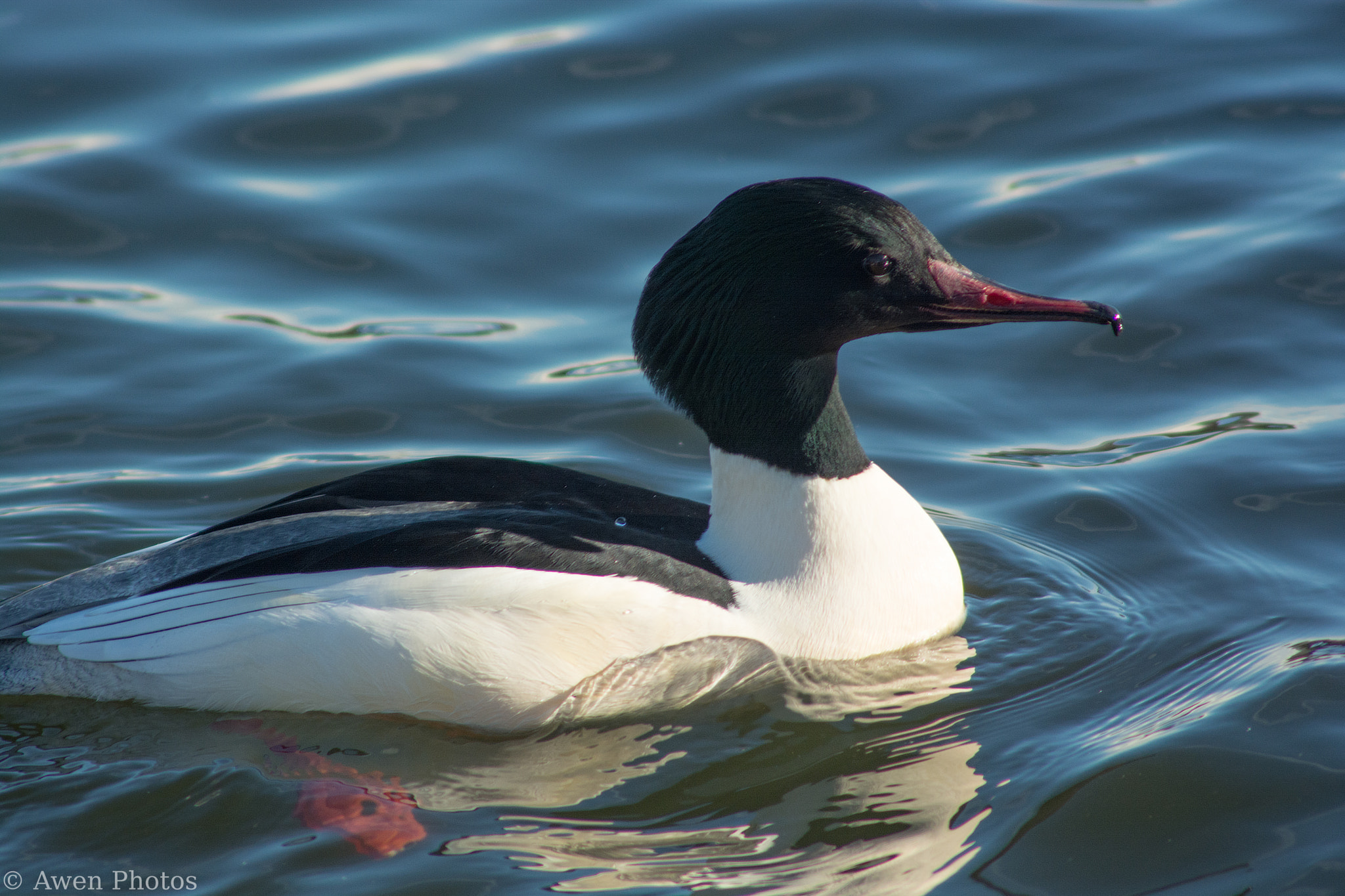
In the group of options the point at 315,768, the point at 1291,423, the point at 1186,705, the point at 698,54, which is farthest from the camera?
the point at 698,54

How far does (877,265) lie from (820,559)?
1.00 meters

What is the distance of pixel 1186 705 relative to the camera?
4.78m

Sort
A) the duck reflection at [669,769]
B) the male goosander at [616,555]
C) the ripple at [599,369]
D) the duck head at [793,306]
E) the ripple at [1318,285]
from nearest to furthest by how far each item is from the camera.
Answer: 1. the duck reflection at [669,769]
2. the male goosander at [616,555]
3. the duck head at [793,306]
4. the ripple at [599,369]
5. the ripple at [1318,285]

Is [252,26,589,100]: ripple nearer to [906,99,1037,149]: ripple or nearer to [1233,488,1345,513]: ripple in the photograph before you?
[906,99,1037,149]: ripple

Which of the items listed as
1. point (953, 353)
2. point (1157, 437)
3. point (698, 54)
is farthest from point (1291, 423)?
point (698, 54)

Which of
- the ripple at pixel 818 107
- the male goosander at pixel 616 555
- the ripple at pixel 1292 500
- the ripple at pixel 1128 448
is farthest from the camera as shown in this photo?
the ripple at pixel 818 107

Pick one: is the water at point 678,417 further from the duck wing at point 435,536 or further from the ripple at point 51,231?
the duck wing at point 435,536

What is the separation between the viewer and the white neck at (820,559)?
484cm

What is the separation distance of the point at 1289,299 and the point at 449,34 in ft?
19.3

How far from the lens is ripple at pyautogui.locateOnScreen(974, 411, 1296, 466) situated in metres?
6.55

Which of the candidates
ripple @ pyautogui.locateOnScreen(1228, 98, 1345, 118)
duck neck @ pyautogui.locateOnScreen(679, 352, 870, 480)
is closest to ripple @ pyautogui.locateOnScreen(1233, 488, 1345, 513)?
duck neck @ pyautogui.locateOnScreen(679, 352, 870, 480)

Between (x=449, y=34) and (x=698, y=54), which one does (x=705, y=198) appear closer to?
(x=698, y=54)

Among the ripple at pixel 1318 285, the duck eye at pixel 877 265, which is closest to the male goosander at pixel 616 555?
the duck eye at pixel 877 265

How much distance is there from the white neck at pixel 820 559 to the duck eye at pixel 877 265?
28.2 inches
